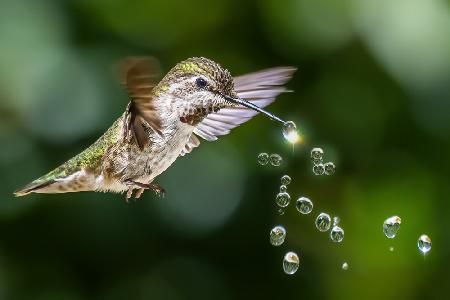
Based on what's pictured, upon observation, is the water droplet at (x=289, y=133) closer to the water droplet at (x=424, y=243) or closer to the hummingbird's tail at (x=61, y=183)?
the hummingbird's tail at (x=61, y=183)

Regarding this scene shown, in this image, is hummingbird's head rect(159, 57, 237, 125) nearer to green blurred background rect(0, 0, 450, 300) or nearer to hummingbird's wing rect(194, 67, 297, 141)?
hummingbird's wing rect(194, 67, 297, 141)

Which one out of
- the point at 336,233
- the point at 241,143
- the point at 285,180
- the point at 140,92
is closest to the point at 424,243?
the point at 336,233

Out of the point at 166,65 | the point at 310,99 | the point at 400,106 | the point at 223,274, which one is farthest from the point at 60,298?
the point at 400,106

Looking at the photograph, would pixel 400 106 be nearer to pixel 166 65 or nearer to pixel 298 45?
pixel 298 45

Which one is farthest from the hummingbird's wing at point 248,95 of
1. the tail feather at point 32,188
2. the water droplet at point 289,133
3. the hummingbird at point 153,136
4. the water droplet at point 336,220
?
the water droplet at point 336,220

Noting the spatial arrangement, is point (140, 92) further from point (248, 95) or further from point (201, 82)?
point (248, 95)

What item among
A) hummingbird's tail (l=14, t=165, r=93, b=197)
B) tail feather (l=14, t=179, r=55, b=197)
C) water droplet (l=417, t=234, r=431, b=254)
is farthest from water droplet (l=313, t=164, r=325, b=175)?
tail feather (l=14, t=179, r=55, b=197)

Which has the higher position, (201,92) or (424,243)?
(201,92)
